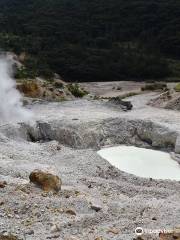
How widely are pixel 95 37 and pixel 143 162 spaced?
59189 mm

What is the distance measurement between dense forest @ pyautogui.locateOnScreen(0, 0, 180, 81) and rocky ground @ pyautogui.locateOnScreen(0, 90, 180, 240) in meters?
20.8

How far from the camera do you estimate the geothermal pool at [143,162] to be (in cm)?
2177

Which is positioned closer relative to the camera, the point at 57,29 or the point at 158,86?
the point at 158,86

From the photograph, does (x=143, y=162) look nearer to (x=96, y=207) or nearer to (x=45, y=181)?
(x=45, y=181)

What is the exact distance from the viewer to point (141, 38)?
8006cm

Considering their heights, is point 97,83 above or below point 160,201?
below

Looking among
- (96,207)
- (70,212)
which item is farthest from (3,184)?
(96,207)

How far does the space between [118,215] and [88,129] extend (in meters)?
13.2

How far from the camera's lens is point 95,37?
80.7 meters

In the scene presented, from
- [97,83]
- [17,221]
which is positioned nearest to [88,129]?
[17,221]

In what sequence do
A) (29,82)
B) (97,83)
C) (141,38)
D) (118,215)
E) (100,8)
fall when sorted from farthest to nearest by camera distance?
(100,8), (141,38), (97,83), (29,82), (118,215)

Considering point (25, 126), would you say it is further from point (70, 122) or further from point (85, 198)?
point (85, 198)

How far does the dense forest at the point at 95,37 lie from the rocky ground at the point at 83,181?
20844mm

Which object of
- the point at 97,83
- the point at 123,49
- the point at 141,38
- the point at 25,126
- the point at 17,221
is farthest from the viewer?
the point at 141,38
